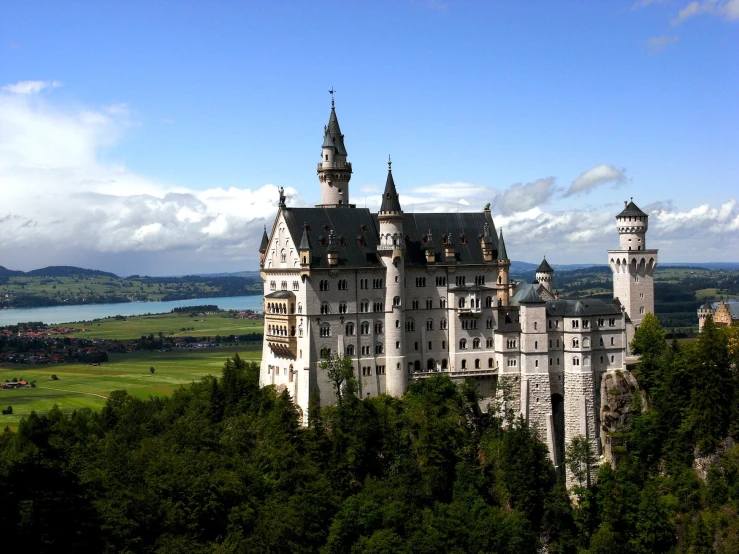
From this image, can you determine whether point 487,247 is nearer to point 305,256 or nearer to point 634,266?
point 634,266

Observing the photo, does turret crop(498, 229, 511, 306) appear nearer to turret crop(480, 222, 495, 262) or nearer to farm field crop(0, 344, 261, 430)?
turret crop(480, 222, 495, 262)

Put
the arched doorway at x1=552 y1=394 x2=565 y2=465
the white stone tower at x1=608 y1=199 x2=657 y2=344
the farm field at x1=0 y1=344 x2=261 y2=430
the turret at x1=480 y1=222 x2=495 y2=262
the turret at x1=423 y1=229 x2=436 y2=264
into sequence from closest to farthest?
the arched doorway at x1=552 y1=394 x2=565 y2=465 → the turret at x1=423 y1=229 x2=436 y2=264 → the turret at x1=480 y1=222 x2=495 y2=262 → the white stone tower at x1=608 y1=199 x2=657 y2=344 → the farm field at x1=0 y1=344 x2=261 y2=430

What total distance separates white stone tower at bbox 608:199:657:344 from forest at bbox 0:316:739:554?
3.85 meters

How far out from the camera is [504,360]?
99125 mm

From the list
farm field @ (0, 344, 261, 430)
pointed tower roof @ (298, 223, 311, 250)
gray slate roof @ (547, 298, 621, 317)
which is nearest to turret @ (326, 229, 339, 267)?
pointed tower roof @ (298, 223, 311, 250)

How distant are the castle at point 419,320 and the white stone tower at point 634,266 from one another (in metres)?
3.02

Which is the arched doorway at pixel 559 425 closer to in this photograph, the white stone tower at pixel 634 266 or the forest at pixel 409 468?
the forest at pixel 409 468

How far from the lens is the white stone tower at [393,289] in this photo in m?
97.2

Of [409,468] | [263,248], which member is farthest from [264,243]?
[409,468]

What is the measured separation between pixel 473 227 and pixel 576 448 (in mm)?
26361

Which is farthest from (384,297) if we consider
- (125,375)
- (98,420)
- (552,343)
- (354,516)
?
(125,375)

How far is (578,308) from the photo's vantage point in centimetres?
9856

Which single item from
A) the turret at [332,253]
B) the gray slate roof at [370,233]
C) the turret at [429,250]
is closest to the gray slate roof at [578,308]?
the gray slate roof at [370,233]

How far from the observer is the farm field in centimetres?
14375
